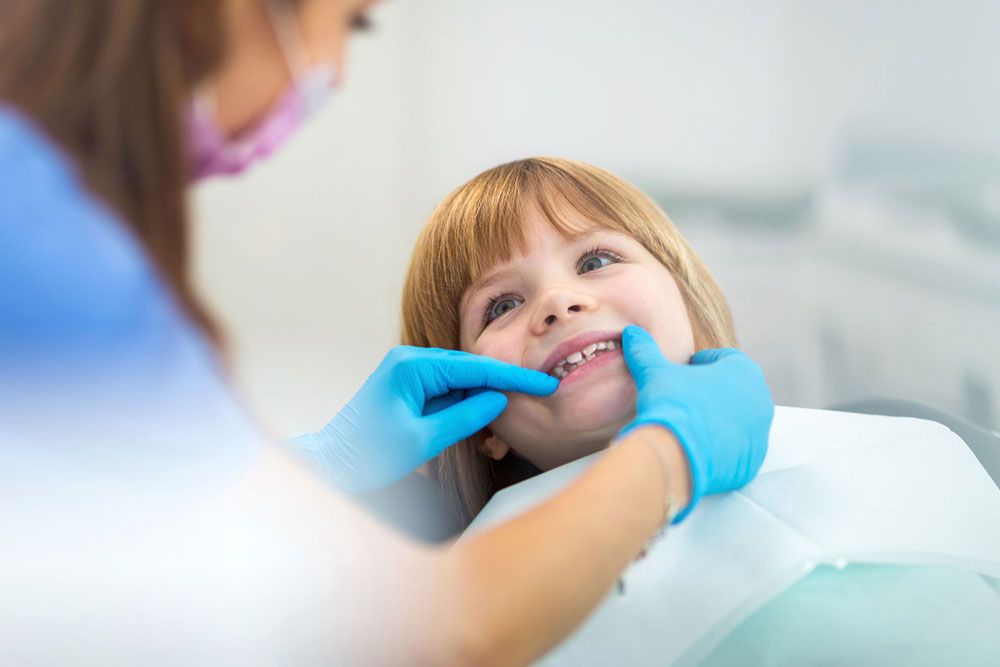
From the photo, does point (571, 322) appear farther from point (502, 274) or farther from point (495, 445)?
point (495, 445)

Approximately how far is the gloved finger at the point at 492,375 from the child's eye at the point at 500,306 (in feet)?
0.36

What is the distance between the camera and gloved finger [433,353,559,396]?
1.09m

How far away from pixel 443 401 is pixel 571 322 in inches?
7.6

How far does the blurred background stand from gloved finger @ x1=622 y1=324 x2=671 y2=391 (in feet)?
1.85

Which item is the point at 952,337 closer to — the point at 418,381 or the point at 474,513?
the point at 474,513

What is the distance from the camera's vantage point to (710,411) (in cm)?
86

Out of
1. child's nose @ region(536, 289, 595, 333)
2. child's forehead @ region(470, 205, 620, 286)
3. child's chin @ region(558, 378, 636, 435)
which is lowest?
child's chin @ region(558, 378, 636, 435)

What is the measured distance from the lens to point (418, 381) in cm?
113

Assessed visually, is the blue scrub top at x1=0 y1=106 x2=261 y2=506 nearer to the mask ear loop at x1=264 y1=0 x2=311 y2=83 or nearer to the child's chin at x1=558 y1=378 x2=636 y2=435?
the mask ear loop at x1=264 y1=0 x2=311 y2=83

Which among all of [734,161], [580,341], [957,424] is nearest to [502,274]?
[580,341]

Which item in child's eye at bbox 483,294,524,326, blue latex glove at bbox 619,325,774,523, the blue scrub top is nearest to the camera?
the blue scrub top

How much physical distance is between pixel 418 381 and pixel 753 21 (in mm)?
1129

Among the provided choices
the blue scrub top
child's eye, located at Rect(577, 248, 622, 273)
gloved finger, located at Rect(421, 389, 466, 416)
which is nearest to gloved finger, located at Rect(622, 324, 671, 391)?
child's eye, located at Rect(577, 248, 622, 273)

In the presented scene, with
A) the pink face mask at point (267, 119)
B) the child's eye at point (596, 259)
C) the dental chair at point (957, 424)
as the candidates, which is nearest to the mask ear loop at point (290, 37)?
the pink face mask at point (267, 119)
